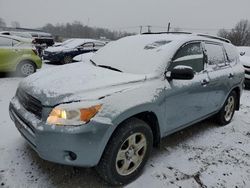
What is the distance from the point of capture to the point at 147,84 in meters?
2.94

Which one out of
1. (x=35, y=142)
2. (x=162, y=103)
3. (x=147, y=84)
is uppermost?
(x=147, y=84)

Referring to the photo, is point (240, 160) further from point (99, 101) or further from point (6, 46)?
point (6, 46)

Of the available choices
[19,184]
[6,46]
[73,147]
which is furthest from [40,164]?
[6,46]

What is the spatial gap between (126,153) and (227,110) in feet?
9.61

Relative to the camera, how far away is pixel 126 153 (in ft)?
9.42

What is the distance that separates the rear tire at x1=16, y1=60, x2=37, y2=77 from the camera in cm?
834

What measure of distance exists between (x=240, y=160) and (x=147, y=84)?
1.89 m

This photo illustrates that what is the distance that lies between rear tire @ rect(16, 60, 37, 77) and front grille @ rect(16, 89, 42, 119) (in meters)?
5.73

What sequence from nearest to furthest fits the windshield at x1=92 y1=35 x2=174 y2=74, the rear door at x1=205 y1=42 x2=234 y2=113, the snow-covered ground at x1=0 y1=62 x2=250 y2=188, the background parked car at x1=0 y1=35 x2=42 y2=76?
the snow-covered ground at x1=0 y1=62 x2=250 y2=188
the windshield at x1=92 y1=35 x2=174 y2=74
the rear door at x1=205 y1=42 x2=234 y2=113
the background parked car at x1=0 y1=35 x2=42 y2=76

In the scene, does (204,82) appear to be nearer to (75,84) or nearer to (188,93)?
(188,93)

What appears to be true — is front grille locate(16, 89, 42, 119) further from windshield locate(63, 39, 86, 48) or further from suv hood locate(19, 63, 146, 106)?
windshield locate(63, 39, 86, 48)

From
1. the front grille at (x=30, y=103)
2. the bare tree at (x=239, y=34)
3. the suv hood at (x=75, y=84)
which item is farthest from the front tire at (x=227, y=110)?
the bare tree at (x=239, y=34)

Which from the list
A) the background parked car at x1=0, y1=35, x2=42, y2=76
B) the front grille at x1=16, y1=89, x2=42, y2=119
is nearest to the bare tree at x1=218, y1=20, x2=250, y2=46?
the background parked car at x1=0, y1=35, x2=42, y2=76

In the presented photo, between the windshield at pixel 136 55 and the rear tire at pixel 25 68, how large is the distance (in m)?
5.08
